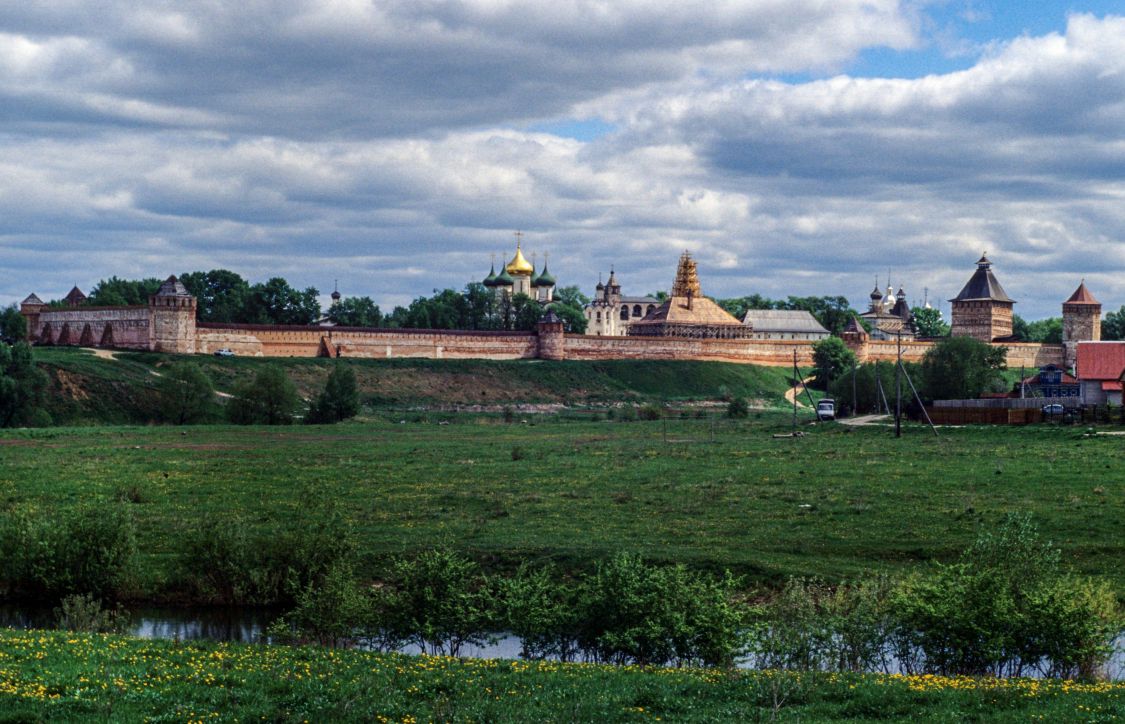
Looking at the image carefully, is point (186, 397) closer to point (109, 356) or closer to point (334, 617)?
point (109, 356)

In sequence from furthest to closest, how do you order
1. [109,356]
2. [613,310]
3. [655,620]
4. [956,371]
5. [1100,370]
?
[613,310], [109,356], [956,371], [1100,370], [655,620]

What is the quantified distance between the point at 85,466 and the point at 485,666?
25.2m

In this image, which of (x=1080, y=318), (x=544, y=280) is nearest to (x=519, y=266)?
(x=544, y=280)

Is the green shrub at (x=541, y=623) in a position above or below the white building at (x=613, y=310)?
below

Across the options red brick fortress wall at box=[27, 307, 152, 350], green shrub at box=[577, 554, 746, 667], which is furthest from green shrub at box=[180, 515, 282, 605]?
red brick fortress wall at box=[27, 307, 152, 350]

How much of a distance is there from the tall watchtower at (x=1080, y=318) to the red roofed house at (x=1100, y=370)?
63.4 meters

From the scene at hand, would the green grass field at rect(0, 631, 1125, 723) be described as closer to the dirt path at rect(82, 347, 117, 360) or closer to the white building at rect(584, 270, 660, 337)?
the dirt path at rect(82, 347, 117, 360)

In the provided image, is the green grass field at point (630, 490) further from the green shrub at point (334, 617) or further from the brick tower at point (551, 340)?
the brick tower at point (551, 340)

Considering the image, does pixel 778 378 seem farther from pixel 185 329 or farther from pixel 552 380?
pixel 185 329

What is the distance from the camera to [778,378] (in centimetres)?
10550

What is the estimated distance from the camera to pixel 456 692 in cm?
1434

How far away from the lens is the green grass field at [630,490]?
25.6m

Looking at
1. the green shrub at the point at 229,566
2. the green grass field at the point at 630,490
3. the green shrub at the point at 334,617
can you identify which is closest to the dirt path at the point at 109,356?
the green grass field at the point at 630,490

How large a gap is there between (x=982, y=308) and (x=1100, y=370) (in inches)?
2593
